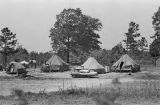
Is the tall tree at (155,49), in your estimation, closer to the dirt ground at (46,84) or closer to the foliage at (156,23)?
the foliage at (156,23)

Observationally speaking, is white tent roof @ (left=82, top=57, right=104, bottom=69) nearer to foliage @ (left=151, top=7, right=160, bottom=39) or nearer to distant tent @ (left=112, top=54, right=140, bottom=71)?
distant tent @ (left=112, top=54, right=140, bottom=71)

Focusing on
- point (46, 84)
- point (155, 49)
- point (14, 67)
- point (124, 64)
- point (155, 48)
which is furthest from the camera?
point (155, 48)

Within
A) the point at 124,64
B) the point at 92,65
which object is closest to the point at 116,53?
the point at 124,64

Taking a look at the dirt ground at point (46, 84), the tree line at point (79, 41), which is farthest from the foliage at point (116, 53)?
the dirt ground at point (46, 84)

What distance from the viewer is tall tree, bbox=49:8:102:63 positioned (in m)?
73.9

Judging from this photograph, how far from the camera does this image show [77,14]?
75750 mm

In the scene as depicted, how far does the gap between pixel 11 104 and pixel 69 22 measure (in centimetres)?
5926

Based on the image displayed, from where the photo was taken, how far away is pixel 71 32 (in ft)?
241

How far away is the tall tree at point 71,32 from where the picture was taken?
2908 inches

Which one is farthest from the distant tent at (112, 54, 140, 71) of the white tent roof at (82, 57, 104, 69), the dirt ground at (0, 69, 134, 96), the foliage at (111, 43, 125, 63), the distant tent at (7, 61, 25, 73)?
the dirt ground at (0, 69, 134, 96)

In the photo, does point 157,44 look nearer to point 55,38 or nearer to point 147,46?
point 147,46

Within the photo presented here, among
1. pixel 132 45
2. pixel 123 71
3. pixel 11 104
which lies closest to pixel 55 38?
pixel 132 45

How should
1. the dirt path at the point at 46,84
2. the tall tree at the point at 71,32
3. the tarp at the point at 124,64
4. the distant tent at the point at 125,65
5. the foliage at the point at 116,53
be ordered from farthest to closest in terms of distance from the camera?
the tall tree at the point at 71,32 → the foliage at the point at 116,53 → the tarp at the point at 124,64 → the distant tent at the point at 125,65 → the dirt path at the point at 46,84

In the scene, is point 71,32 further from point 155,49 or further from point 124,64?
point 124,64
